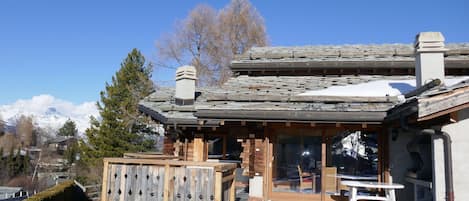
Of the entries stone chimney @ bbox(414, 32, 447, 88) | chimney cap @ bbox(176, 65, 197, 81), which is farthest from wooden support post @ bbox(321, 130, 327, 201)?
chimney cap @ bbox(176, 65, 197, 81)

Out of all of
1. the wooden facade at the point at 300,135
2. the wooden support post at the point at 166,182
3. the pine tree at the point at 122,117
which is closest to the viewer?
the wooden support post at the point at 166,182

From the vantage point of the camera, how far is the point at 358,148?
314 inches

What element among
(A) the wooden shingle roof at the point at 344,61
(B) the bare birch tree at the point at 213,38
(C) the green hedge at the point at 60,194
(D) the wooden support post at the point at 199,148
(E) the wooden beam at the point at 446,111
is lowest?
(C) the green hedge at the point at 60,194

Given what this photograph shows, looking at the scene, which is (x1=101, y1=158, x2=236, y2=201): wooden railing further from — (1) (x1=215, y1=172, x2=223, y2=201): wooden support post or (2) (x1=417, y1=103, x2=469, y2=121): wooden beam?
(2) (x1=417, y1=103, x2=469, y2=121): wooden beam

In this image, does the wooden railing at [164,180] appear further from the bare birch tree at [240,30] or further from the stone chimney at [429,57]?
the bare birch tree at [240,30]

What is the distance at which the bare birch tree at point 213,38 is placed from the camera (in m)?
24.6

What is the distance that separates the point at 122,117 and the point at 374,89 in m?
25.0

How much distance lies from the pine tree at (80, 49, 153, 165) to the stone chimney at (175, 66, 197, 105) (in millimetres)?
18335

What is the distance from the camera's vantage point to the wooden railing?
6934 millimetres

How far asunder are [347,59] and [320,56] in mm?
871

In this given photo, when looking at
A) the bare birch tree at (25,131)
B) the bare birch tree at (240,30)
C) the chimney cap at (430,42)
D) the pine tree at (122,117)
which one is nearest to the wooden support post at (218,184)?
the chimney cap at (430,42)

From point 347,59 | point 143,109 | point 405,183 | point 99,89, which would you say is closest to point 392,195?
point 405,183

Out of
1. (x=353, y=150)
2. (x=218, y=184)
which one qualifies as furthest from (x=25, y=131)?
(x=353, y=150)

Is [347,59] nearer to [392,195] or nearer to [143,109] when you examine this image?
[392,195]
